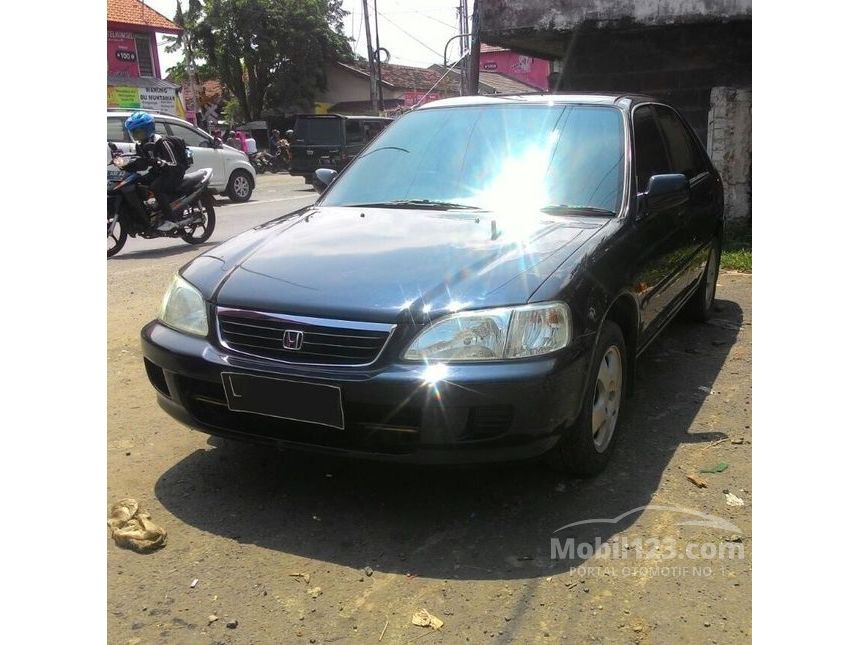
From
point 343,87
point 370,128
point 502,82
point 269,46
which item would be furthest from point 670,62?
point 502,82

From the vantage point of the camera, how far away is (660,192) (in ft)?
11.7

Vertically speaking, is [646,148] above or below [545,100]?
below

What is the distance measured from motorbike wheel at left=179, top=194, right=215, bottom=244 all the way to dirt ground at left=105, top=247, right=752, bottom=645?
620 centimetres

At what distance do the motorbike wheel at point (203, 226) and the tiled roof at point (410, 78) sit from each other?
31349 mm

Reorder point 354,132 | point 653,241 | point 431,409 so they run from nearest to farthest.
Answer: point 431,409 → point 653,241 → point 354,132

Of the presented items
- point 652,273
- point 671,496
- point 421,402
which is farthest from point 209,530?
point 652,273

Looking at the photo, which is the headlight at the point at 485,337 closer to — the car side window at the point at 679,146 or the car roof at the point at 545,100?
the car roof at the point at 545,100

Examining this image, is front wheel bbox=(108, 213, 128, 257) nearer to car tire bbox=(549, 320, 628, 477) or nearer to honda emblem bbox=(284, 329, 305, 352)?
honda emblem bbox=(284, 329, 305, 352)

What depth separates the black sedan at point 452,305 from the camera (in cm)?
257

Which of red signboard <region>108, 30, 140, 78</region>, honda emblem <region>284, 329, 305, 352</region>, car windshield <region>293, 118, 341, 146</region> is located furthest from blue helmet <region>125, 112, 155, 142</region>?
red signboard <region>108, 30, 140, 78</region>

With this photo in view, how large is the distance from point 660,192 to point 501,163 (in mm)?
762

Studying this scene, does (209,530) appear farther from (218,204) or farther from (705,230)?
(218,204)

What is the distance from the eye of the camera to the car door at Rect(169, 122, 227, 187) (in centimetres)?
1385

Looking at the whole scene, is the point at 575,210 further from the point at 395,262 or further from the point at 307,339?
the point at 307,339
